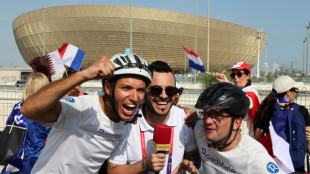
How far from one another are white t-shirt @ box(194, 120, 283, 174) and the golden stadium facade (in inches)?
2646

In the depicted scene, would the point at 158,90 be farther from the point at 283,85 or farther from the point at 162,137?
the point at 283,85

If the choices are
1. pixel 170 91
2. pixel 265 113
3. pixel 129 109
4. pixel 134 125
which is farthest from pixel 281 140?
pixel 129 109

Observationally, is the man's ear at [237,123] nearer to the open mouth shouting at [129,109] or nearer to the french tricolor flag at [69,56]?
the open mouth shouting at [129,109]

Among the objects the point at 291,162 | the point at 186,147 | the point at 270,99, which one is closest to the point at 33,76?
the point at 186,147

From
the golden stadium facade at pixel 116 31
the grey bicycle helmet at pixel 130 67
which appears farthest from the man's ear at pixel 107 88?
the golden stadium facade at pixel 116 31

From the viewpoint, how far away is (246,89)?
482cm

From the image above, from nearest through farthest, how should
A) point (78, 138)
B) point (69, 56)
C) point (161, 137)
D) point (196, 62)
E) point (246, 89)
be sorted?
point (161, 137), point (78, 138), point (69, 56), point (246, 89), point (196, 62)

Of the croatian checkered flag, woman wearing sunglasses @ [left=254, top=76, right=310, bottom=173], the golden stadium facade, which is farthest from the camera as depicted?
the golden stadium facade

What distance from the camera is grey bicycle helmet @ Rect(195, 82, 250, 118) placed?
2.61 metres

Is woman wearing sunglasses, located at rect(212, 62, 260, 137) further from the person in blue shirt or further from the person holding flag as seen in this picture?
the person in blue shirt

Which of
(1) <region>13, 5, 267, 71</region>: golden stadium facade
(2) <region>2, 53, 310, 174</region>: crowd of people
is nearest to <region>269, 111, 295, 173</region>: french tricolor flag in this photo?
(2) <region>2, 53, 310, 174</region>: crowd of people

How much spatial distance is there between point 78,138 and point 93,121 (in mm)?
197

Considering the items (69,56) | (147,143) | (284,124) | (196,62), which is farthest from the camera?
→ (196,62)

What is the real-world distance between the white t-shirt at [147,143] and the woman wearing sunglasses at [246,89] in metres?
1.67
